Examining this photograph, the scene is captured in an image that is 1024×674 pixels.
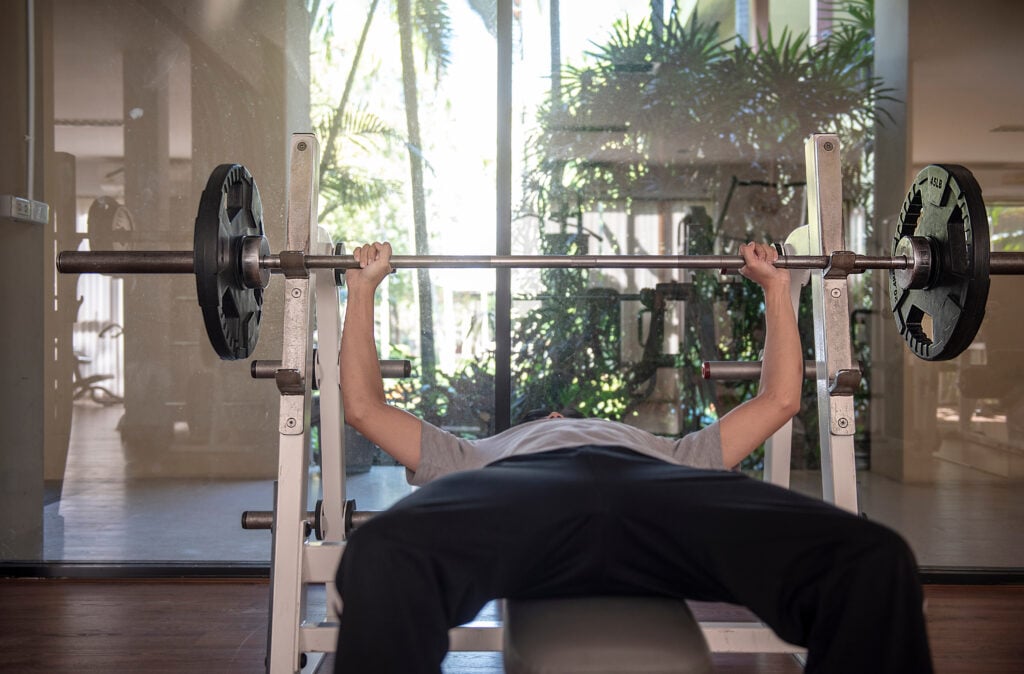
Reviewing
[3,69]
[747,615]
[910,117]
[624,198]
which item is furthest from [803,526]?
[3,69]

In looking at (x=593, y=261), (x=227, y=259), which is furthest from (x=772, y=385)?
(x=227, y=259)

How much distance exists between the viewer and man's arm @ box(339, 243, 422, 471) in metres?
1.65

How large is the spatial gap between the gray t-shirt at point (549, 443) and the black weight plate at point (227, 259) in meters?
0.49

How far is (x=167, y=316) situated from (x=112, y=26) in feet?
3.33

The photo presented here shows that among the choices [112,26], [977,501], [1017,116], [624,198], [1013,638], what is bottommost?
[1013,638]

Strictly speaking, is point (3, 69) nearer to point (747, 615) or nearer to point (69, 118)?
point (69, 118)

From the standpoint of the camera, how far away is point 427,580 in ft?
3.67

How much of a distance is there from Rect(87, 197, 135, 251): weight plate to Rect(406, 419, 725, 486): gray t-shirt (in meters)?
1.71

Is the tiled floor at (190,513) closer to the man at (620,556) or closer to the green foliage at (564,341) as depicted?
the green foliage at (564,341)

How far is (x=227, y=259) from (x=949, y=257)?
153 cm

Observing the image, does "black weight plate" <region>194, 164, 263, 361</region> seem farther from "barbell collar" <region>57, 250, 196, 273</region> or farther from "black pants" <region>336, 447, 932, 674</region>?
"black pants" <region>336, 447, 932, 674</region>

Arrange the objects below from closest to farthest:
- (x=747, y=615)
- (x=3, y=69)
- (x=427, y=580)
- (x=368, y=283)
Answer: (x=427, y=580)
(x=368, y=283)
(x=747, y=615)
(x=3, y=69)

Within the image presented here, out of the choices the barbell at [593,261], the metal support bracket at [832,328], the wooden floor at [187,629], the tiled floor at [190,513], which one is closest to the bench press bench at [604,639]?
the metal support bracket at [832,328]

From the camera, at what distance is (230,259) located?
1733 millimetres
